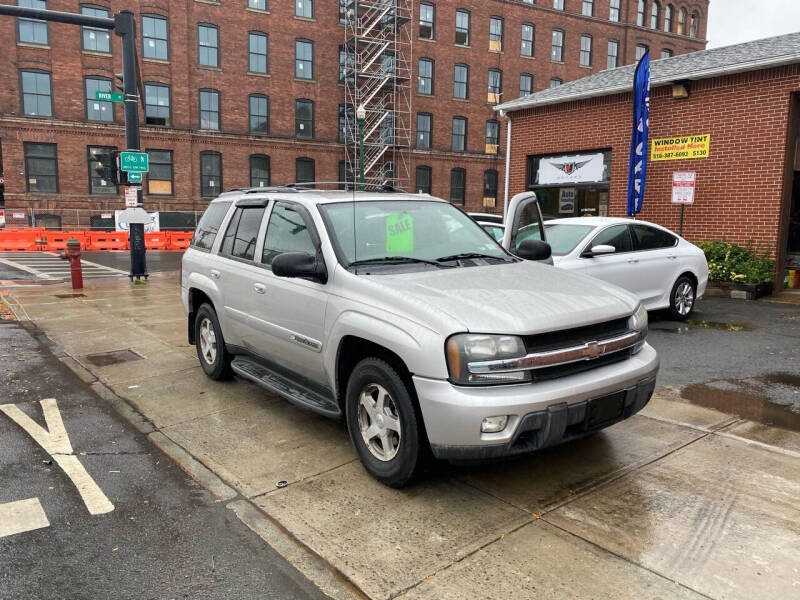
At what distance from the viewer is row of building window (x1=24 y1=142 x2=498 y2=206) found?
104 ft

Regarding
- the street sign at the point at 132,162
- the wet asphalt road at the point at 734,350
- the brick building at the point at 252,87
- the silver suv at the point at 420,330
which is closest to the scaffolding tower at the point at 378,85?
the brick building at the point at 252,87

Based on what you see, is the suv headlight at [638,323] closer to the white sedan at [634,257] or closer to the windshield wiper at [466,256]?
the windshield wiper at [466,256]

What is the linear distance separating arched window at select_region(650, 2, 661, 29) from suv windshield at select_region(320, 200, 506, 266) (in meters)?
51.7

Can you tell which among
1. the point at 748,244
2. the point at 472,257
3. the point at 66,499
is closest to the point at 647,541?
the point at 472,257

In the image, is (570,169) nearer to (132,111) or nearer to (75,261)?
(132,111)

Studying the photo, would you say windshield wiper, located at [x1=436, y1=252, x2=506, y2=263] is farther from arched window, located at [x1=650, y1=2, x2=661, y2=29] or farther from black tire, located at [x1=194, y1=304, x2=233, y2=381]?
arched window, located at [x1=650, y1=2, x2=661, y2=29]

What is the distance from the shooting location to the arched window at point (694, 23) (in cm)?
4975

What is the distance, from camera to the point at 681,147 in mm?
13016

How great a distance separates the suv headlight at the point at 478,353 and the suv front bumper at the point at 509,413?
5 cm

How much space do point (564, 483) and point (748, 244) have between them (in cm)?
1026

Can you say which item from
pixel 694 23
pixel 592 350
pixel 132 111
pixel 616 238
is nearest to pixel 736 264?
pixel 616 238

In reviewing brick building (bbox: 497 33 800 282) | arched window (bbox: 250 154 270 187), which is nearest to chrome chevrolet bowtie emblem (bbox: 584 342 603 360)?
brick building (bbox: 497 33 800 282)

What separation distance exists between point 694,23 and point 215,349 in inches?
2184

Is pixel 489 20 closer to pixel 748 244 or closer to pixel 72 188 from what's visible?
pixel 72 188
